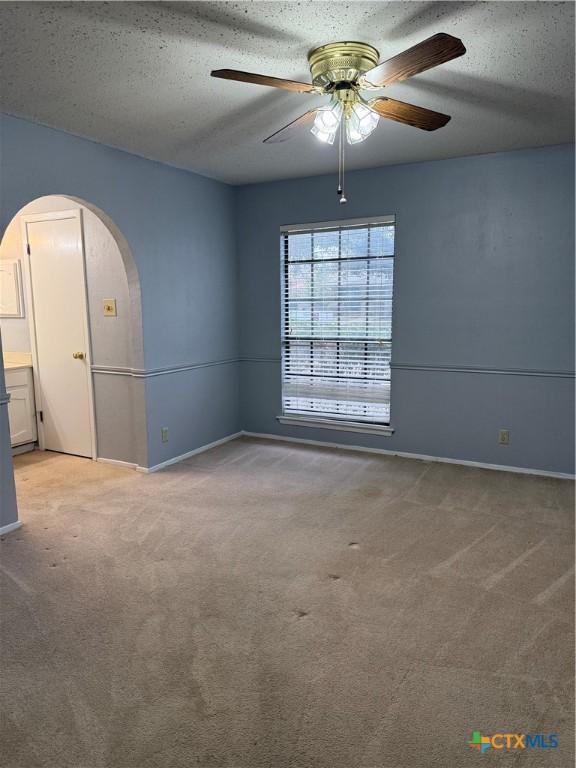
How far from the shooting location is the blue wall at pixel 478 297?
3.89 metres

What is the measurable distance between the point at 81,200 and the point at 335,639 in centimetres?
317

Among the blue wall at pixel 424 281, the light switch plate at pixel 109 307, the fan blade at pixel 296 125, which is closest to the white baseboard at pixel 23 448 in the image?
the blue wall at pixel 424 281

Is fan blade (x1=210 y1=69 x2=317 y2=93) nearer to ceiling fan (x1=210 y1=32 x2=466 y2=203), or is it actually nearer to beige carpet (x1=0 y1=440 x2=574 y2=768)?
ceiling fan (x1=210 y1=32 x2=466 y2=203)

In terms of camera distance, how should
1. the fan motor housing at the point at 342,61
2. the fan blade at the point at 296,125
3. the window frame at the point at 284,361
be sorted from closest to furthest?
the fan motor housing at the point at 342,61 < the fan blade at the point at 296,125 < the window frame at the point at 284,361

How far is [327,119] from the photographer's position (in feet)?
7.94

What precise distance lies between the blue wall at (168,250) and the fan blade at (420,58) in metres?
2.17

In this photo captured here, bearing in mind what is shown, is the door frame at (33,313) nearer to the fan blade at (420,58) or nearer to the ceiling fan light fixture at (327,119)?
the ceiling fan light fixture at (327,119)

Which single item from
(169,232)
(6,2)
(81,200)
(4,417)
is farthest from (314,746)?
(169,232)

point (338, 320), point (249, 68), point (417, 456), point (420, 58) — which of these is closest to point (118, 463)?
point (338, 320)

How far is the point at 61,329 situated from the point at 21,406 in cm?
83

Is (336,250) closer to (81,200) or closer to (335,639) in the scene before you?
(81,200)

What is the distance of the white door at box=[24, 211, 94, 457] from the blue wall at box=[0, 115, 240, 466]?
2.20 ft

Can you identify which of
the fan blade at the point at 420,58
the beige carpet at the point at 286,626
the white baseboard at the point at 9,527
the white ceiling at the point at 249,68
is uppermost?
the white ceiling at the point at 249,68

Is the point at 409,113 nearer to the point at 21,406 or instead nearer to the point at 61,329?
the point at 61,329
